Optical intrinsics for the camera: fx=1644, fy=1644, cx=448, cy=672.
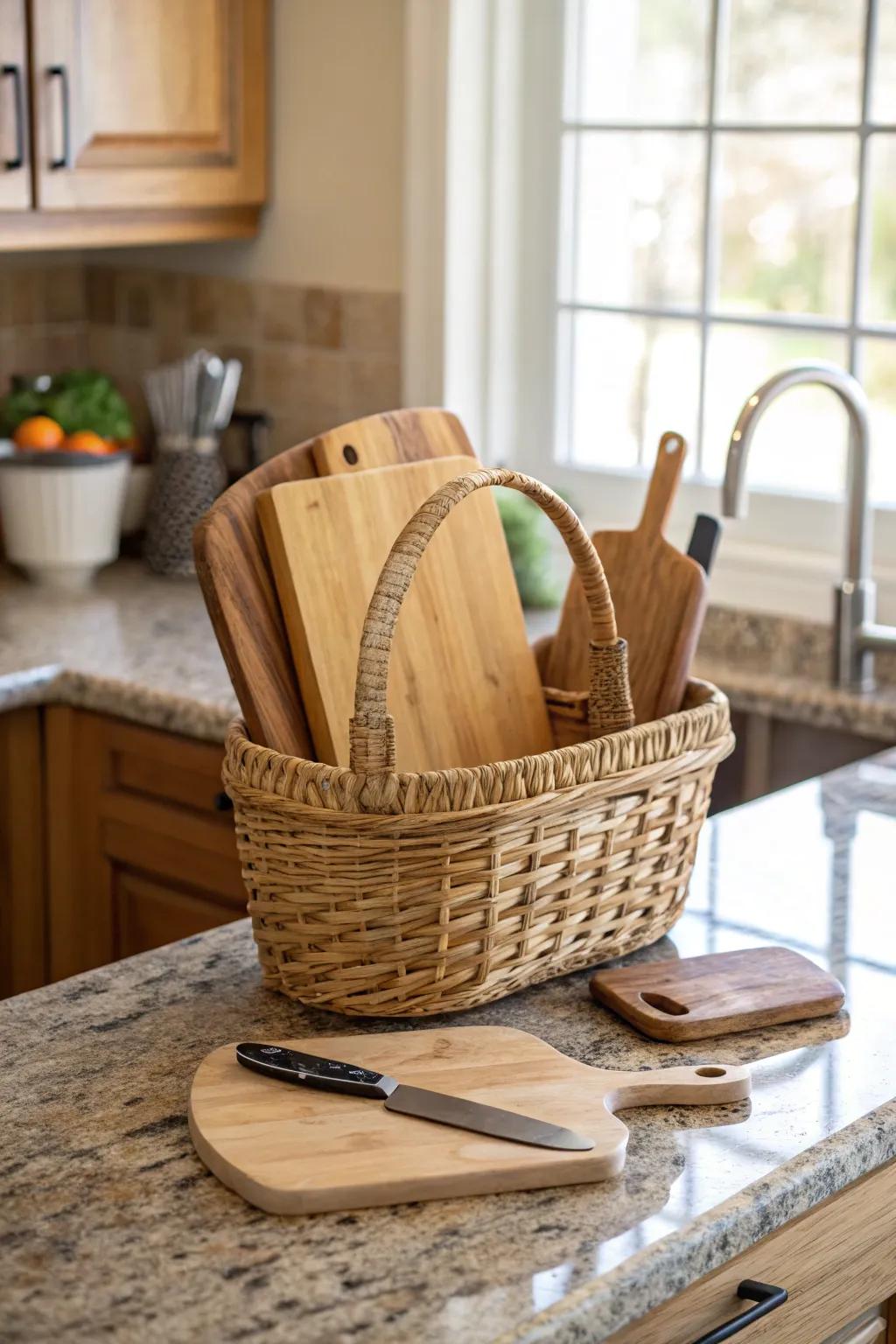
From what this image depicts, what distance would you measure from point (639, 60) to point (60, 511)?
1035mm

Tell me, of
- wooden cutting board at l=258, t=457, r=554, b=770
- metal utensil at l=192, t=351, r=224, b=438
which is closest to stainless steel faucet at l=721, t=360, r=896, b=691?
wooden cutting board at l=258, t=457, r=554, b=770

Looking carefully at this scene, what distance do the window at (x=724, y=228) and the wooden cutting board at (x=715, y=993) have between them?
111 cm

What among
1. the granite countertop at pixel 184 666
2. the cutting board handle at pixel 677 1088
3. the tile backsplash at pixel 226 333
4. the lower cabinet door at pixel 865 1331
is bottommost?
the lower cabinet door at pixel 865 1331

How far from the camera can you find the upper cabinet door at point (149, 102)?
7.46 feet

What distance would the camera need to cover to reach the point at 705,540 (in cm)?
137

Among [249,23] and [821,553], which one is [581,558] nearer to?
[821,553]

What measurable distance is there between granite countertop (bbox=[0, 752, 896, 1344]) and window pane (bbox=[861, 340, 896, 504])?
3.20ft

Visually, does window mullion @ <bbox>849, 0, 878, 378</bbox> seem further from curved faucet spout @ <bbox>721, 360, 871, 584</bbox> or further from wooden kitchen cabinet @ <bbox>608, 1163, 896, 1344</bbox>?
wooden kitchen cabinet @ <bbox>608, 1163, 896, 1344</bbox>

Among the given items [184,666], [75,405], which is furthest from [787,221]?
[75,405]

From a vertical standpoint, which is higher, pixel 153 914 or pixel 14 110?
pixel 14 110

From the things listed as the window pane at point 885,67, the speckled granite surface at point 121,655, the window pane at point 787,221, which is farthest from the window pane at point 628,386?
the speckled granite surface at point 121,655

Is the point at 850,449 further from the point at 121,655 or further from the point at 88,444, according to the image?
the point at 88,444

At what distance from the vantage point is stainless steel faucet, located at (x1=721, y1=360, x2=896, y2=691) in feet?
5.83

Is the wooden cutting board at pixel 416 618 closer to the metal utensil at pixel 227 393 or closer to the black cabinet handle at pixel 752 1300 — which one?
the black cabinet handle at pixel 752 1300
